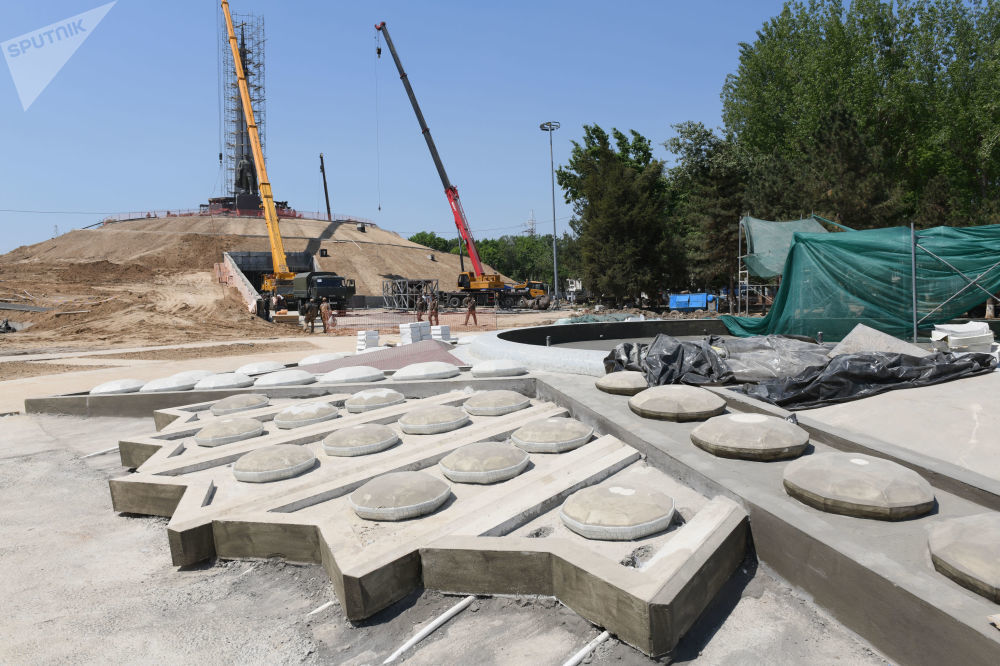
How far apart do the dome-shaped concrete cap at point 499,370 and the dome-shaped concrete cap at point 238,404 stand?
2.98 metres

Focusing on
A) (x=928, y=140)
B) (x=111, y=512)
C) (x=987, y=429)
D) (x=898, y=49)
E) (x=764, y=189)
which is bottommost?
(x=111, y=512)

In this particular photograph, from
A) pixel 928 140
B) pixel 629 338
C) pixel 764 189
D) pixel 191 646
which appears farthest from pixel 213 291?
pixel 928 140

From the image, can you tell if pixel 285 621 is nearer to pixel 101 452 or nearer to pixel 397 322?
pixel 101 452

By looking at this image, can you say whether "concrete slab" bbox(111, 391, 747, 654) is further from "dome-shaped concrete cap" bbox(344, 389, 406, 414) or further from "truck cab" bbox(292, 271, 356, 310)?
"truck cab" bbox(292, 271, 356, 310)

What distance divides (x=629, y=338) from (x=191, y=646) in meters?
11.6

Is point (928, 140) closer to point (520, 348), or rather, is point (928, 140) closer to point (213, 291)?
point (520, 348)

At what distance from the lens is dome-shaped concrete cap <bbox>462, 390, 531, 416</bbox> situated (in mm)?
6449

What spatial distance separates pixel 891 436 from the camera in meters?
4.91

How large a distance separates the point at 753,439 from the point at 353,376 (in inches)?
240

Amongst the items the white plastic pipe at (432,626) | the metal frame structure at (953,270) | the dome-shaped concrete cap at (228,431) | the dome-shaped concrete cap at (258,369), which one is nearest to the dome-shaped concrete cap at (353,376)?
the dome-shaped concrete cap at (258,369)

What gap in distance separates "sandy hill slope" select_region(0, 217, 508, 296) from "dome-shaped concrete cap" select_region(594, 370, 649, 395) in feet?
162

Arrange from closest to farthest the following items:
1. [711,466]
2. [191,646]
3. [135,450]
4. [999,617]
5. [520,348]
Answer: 1. [999,617]
2. [191,646]
3. [711,466]
4. [135,450]
5. [520,348]

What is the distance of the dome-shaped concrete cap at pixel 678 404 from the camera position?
16.9 feet

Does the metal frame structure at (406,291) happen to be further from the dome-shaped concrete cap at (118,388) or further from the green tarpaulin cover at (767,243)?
the dome-shaped concrete cap at (118,388)
